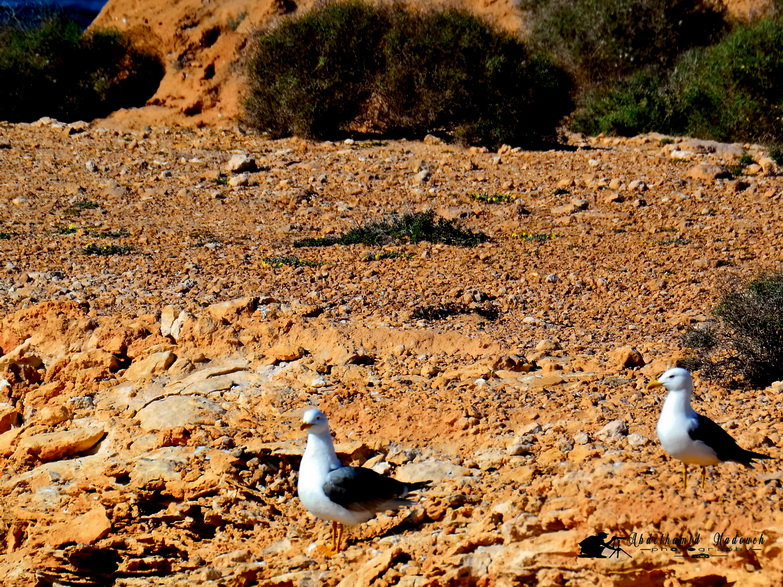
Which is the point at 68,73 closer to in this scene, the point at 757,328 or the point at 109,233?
A: the point at 109,233

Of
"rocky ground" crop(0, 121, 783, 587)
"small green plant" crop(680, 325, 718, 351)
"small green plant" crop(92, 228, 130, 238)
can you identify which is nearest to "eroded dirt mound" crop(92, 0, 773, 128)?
"rocky ground" crop(0, 121, 783, 587)

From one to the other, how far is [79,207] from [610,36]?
10.8 metres

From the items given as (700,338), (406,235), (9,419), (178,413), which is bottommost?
(9,419)

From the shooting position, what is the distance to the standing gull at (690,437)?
390 centimetres

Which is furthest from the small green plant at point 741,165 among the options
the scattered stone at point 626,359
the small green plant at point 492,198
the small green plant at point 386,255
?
the scattered stone at point 626,359

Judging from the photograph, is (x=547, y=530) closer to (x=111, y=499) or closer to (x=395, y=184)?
(x=111, y=499)

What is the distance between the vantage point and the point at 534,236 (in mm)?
9227

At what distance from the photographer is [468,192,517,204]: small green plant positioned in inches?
416

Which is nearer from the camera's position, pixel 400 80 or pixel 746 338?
pixel 746 338

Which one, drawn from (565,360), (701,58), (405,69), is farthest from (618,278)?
(701,58)

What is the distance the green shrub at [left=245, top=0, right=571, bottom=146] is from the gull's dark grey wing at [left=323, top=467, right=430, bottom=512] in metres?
9.87

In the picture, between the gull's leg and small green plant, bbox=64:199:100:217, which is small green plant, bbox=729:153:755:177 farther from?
the gull's leg

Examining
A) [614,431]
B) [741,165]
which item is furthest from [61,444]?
[741,165]

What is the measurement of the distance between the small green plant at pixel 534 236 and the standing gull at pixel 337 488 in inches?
201
